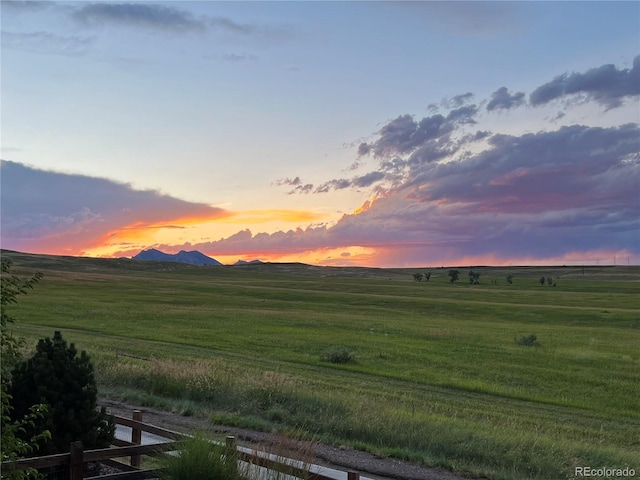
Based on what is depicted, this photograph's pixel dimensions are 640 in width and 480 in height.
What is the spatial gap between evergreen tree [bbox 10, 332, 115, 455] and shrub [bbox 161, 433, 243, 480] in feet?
7.03

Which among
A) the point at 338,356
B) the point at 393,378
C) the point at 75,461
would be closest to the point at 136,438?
the point at 75,461

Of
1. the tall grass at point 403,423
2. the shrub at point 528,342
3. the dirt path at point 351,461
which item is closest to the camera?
the dirt path at point 351,461

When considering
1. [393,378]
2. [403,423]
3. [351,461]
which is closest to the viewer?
[351,461]

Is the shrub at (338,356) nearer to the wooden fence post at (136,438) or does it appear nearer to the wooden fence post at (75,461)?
the wooden fence post at (136,438)

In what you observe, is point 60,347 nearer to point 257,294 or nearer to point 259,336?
point 259,336

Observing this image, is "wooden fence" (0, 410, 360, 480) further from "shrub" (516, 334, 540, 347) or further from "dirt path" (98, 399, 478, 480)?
"shrub" (516, 334, 540, 347)

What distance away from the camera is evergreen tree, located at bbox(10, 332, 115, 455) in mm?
8516

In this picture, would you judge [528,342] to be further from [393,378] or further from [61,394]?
[61,394]

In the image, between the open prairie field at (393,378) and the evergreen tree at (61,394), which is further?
the open prairie field at (393,378)

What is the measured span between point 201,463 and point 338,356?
23333 millimetres

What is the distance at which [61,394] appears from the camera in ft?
28.3

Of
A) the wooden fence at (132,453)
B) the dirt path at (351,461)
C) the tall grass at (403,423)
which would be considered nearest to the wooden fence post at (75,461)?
the wooden fence at (132,453)

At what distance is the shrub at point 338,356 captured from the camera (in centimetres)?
2981

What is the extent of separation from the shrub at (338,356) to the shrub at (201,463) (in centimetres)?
2290
